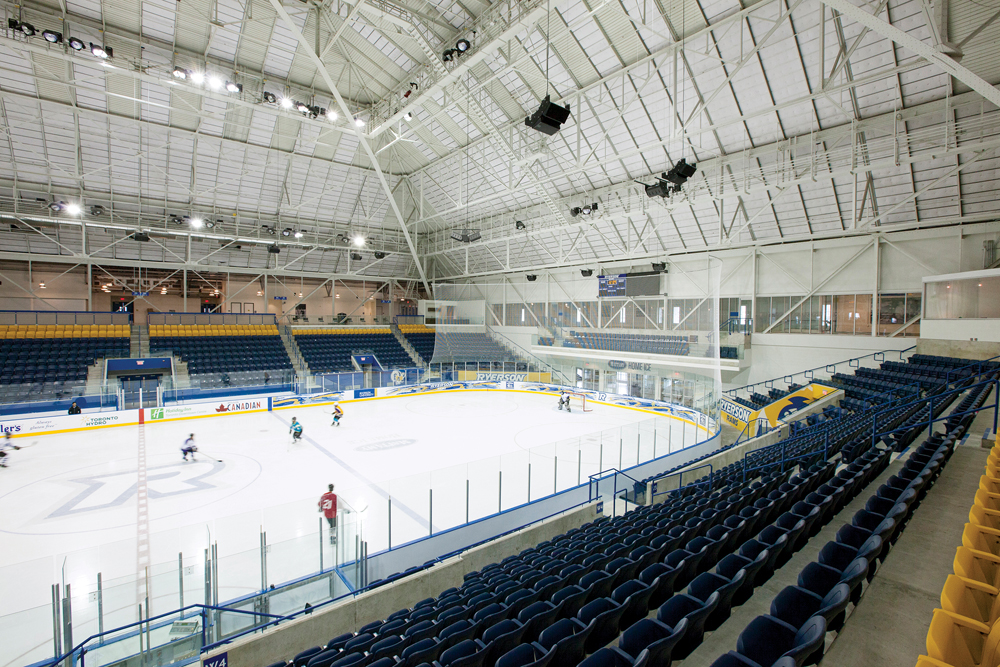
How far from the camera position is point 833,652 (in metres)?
3.00

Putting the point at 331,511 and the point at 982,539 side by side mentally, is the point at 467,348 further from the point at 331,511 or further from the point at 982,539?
the point at 982,539

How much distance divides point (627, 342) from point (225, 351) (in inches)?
962

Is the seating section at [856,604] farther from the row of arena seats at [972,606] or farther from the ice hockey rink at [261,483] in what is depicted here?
the ice hockey rink at [261,483]

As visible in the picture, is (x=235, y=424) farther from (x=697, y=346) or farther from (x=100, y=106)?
(x=697, y=346)

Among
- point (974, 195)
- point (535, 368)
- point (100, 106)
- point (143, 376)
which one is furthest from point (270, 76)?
point (974, 195)

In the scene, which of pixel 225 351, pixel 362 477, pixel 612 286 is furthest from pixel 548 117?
pixel 225 351

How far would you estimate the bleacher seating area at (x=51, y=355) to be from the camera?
18016 mm

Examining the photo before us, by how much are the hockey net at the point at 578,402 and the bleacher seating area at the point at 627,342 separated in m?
3.84

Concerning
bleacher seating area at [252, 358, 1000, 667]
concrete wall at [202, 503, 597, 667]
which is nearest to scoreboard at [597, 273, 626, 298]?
bleacher seating area at [252, 358, 1000, 667]

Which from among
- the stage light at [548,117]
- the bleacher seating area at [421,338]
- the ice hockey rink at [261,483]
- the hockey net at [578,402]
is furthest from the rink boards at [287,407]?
the stage light at [548,117]

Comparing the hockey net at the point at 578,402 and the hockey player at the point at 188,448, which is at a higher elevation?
the hockey player at the point at 188,448

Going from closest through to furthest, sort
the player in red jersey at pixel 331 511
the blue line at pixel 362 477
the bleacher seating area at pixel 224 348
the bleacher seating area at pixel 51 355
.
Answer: the player in red jersey at pixel 331 511, the blue line at pixel 362 477, the bleacher seating area at pixel 51 355, the bleacher seating area at pixel 224 348

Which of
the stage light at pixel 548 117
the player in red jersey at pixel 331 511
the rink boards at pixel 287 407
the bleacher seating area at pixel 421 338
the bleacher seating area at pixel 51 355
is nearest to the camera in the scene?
the player in red jersey at pixel 331 511

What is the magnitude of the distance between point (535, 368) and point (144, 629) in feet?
85.7
